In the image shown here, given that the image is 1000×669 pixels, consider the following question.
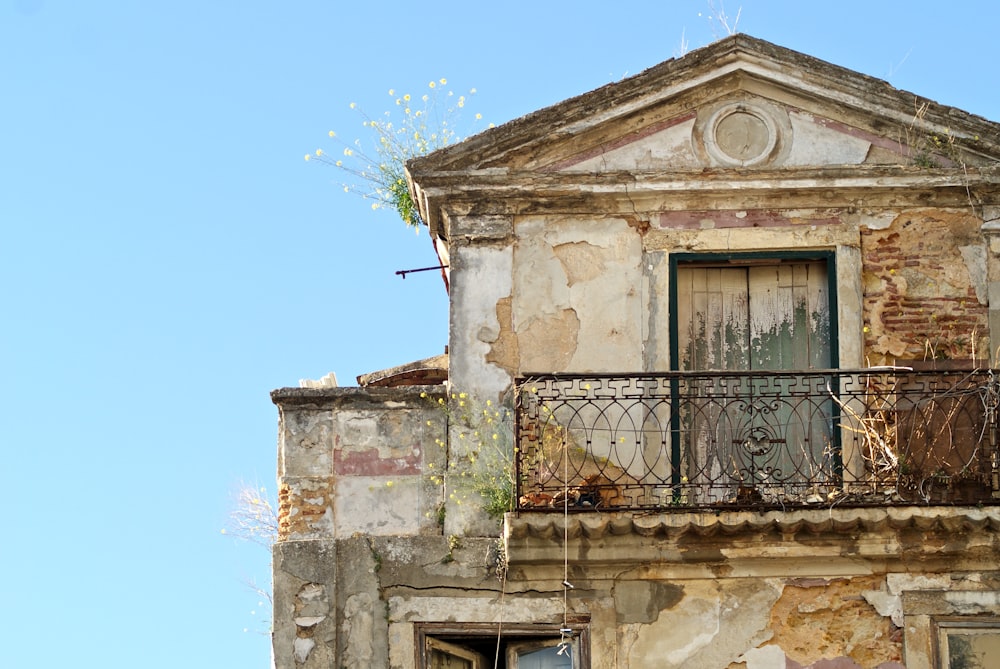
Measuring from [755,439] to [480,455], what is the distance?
68.2 inches

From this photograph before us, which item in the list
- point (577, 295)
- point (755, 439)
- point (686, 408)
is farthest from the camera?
point (577, 295)

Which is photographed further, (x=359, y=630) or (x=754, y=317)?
(x=754, y=317)

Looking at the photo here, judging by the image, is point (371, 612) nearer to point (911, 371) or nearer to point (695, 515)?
point (695, 515)

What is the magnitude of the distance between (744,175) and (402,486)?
9.81ft

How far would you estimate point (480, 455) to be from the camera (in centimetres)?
1279

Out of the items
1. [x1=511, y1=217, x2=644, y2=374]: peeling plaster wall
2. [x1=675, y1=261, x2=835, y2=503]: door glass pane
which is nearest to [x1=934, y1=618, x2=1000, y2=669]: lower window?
[x1=675, y1=261, x2=835, y2=503]: door glass pane

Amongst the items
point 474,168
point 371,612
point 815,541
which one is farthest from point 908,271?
point 371,612

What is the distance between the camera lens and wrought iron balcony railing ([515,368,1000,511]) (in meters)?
12.4

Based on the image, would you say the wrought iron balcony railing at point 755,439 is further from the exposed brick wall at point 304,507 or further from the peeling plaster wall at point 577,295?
the exposed brick wall at point 304,507

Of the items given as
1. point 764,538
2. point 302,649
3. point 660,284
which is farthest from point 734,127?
point 302,649

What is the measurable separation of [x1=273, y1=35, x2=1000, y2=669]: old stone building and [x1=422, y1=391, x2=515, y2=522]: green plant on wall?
0.01 meters

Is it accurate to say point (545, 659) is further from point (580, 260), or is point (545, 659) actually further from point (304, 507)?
point (580, 260)

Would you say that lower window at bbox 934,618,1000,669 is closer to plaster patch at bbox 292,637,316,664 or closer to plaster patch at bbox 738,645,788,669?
plaster patch at bbox 738,645,788,669

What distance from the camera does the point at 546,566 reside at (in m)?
12.4
